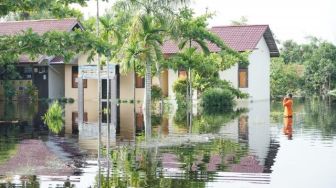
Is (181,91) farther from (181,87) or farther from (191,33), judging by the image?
(191,33)

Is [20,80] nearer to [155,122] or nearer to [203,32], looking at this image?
[203,32]

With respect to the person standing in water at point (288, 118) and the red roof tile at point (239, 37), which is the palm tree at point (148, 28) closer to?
the person standing in water at point (288, 118)

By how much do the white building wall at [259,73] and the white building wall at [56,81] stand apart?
1306 cm

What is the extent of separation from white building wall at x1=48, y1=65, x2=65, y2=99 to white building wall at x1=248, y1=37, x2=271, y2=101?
1306 centimetres

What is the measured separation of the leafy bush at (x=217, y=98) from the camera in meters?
34.3

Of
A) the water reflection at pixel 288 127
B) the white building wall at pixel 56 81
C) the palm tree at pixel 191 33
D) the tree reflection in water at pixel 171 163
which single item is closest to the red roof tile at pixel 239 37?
the white building wall at pixel 56 81

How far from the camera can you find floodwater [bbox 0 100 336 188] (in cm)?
1140

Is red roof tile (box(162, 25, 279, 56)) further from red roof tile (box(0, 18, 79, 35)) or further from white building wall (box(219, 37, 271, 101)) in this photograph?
red roof tile (box(0, 18, 79, 35))

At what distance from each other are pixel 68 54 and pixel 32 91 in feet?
108

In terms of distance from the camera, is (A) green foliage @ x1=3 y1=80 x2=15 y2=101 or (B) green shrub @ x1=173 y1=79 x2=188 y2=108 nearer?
(B) green shrub @ x1=173 y1=79 x2=188 y2=108

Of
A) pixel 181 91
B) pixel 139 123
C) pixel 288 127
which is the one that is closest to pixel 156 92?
pixel 181 91

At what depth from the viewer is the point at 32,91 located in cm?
4225

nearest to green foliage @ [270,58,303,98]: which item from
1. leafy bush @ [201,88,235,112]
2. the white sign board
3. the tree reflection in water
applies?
leafy bush @ [201,88,235,112]

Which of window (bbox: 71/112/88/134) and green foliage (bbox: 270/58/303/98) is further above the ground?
green foliage (bbox: 270/58/303/98)
